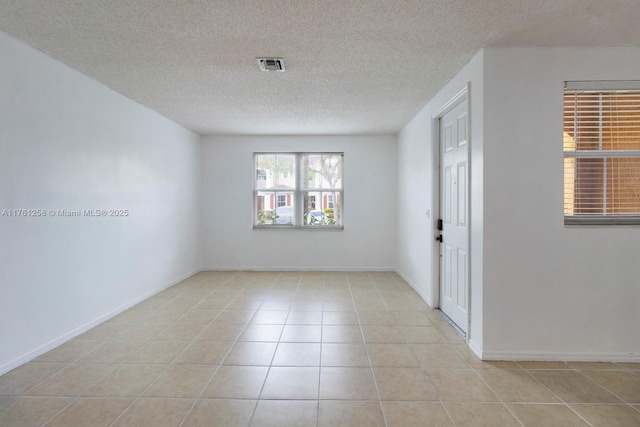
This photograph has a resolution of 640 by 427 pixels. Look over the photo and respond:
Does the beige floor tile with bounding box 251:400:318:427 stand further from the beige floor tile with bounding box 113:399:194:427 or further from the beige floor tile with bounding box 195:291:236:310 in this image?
the beige floor tile with bounding box 195:291:236:310

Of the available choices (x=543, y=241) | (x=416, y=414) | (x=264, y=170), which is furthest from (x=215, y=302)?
(x=543, y=241)

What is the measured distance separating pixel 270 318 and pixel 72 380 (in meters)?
1.85

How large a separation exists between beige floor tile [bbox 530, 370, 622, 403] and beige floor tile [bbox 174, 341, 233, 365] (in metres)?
2.52

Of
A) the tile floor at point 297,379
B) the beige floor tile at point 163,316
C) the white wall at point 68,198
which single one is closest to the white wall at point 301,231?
the white wall at point 68,198

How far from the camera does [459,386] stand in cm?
243

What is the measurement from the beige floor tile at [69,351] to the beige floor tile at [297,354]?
1691mm

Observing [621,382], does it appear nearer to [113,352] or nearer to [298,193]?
[113,352]

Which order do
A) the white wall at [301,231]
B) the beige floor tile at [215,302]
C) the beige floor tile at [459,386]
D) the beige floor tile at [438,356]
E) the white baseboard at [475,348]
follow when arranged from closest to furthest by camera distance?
the beige floor tile at [459,386] → the beige floor tile at [438,356] → the white baseboard at [475,348] → the beige floor tile at [215,302] → the white wall at [301,231]

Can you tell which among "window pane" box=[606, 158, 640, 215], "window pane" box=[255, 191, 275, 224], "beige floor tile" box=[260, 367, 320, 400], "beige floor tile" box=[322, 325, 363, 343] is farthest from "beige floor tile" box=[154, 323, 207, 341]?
"window pane" box=[606, 158, 640, 215]

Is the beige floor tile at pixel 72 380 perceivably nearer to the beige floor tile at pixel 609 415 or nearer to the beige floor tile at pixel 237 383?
the beige floor tile at pixel 237 383

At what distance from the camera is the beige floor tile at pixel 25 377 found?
2.37m

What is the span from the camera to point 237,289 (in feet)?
16.9

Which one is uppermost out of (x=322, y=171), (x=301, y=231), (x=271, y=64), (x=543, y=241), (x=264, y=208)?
(x=271, y=64)

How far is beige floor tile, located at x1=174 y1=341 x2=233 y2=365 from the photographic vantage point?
2.81m
